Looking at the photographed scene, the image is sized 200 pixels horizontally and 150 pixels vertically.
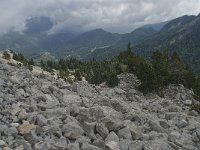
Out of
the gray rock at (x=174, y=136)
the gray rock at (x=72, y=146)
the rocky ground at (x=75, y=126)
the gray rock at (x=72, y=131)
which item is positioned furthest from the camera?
the gray rock at (x=174, y=136)

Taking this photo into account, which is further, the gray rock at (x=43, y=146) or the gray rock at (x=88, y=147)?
the gray rock at (x=88, y=147)

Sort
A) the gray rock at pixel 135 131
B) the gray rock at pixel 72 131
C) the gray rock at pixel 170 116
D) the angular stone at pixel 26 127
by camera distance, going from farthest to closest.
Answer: the gray rock at pixel 170 116 < the gray rock at pixel 135 131 < the gray rock at pixel 72 131 < the angular stone at pixel 26 127

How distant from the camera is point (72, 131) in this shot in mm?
18562

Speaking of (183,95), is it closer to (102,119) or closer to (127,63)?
(127,63)

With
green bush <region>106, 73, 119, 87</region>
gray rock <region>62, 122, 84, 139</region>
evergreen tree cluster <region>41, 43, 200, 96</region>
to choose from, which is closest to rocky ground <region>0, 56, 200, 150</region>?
gray rock <region>62, 122, 84, 139</region>

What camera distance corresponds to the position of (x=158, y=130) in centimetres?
2317

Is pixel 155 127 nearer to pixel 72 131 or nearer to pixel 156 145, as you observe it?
pixel 156 145

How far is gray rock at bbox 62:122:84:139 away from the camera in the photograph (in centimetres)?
1838

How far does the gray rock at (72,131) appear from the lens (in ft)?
60.3

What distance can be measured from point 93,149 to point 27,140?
3.16 meters

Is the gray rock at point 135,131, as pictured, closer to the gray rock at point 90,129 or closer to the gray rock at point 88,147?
the gray rock at point 90,129

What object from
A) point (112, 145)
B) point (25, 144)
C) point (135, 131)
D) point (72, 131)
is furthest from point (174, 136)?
point (25, 144)

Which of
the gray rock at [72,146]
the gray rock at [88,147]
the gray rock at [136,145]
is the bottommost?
the gray rock at [136,145]

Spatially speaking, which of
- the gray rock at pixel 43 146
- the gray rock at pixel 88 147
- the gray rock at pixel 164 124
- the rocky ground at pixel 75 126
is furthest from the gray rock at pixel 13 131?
the gray rock at pixel 164 124
